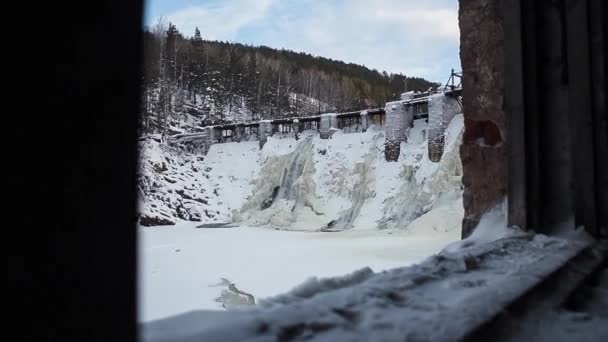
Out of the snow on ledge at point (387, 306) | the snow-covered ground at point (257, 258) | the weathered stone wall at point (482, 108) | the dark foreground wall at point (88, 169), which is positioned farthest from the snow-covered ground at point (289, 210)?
the dark foreground wall at point (88, 169)

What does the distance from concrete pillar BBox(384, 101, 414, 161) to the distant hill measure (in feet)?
46.1

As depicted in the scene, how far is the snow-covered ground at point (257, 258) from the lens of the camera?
690cm

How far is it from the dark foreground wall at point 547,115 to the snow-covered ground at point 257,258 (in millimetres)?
3551

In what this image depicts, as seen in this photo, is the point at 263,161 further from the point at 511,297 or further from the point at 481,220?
the point at 511,297

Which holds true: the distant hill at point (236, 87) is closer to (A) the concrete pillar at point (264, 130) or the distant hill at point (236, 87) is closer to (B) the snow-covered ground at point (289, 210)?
(A) the concrete pillar at point (264, 130)

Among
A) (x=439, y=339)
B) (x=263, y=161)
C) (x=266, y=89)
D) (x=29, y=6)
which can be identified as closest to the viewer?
(x=29, y=6)

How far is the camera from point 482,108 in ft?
9.85

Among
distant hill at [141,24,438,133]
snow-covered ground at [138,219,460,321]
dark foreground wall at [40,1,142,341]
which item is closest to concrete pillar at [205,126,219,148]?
distant hill at [141,24,438,133]

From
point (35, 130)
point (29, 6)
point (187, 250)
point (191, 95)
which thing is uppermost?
point (191, 95)

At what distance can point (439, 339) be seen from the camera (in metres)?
1.06

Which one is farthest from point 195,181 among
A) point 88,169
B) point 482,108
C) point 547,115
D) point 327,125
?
point 88,169

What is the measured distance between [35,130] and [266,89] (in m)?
40.3

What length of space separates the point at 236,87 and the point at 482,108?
37.5m

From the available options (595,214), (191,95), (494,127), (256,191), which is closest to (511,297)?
(595,214)
